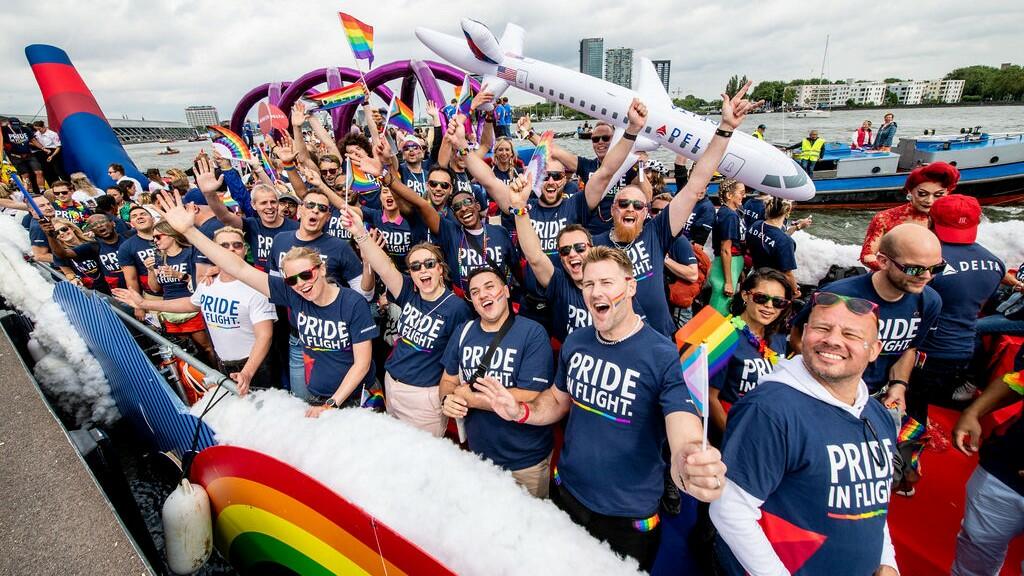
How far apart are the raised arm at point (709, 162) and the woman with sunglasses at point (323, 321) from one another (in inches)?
87.2

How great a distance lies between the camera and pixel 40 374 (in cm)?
459

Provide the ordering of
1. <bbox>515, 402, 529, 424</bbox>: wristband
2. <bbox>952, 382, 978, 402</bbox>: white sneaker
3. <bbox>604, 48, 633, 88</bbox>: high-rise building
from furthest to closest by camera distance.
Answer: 1. <bbox>604, 48, 633, 88</bbox>: high-rise building
2. <bbox>952, 382, 978, 402</bbox>: white sneaker
3. <bbox>515, 402, 529, 424</bbox>: wristband

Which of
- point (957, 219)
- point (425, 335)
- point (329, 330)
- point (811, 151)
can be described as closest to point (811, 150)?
point (811, 151)

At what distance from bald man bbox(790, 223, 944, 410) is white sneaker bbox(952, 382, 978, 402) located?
4.86ft

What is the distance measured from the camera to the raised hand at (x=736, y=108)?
10.1 ft

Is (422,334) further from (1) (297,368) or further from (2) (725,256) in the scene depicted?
(2) (725,256)

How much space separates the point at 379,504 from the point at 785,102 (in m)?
130

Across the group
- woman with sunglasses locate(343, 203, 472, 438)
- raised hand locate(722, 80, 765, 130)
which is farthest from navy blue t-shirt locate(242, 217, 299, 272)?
raised hand locate(722, 80, 765, 130)

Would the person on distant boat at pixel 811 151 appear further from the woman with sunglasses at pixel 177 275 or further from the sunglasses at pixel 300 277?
the woman with sunglasses at pixel 177 275

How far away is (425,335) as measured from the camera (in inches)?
116

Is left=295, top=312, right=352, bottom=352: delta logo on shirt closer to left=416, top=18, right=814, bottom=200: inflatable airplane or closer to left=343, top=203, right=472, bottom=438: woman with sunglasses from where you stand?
left=343, top=203, right=472, bottom=438: woman with sunglasses

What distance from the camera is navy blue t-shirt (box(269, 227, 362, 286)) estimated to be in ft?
12.4

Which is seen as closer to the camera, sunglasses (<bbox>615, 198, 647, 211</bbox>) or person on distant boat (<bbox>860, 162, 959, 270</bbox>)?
sunglasses (<bbox>615, 198, 647, 211</bbox>)

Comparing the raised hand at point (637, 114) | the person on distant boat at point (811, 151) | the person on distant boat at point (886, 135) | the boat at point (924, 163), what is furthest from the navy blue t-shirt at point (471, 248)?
the person on distant boat at point (886, 135)
